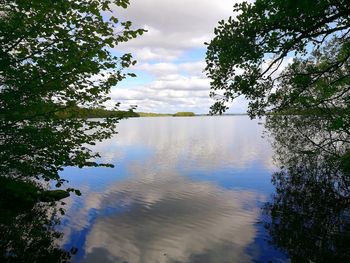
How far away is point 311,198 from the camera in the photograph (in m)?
29.7

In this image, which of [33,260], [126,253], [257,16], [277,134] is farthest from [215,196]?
[257,16]

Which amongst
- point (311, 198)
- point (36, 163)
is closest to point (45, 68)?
point (36, 163)

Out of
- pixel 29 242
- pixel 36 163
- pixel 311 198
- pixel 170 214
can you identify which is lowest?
pixel 170 214

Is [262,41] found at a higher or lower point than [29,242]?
higher

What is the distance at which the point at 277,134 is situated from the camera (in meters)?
33.9

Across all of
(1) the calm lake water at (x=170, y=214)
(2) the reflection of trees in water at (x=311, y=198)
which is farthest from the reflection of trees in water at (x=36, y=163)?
(2) the reflection of trees in water at (x=311, y=198)

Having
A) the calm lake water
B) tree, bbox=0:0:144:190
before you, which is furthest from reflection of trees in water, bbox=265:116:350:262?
tree, bbox=0:0:144:190

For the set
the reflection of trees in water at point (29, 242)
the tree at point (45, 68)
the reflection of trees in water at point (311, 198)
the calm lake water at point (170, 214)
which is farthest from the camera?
the reflection of trees in water at point (311, 198)

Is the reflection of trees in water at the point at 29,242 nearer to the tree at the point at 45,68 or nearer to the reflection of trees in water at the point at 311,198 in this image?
the tree at the point at 45,68

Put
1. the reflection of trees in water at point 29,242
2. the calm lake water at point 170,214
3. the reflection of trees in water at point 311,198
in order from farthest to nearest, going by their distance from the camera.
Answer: the reflection of trees in water at point 311,198 → the calm lake water at point 170,214 → the reflection of trees in water at point 29,242

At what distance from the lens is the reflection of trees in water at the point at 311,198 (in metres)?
19.8

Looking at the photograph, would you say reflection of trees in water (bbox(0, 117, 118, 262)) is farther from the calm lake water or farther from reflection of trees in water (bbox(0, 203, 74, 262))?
the calm lake water

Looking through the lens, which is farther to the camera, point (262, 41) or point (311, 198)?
point (311, 198)

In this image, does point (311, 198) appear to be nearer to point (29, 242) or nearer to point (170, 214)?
point (170, 214)
